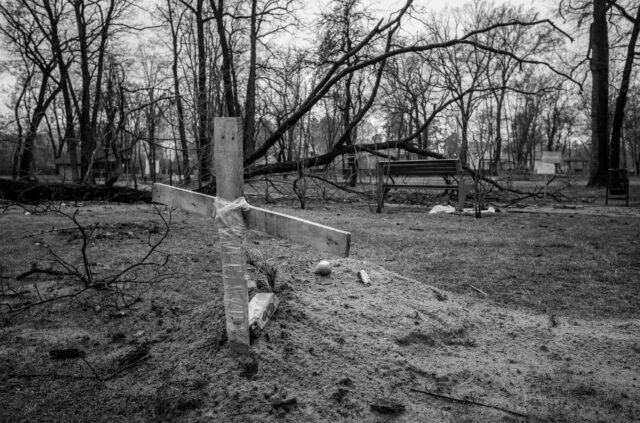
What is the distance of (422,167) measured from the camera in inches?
388

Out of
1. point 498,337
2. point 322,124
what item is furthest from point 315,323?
point 322,124

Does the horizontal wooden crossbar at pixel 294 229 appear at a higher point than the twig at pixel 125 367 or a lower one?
higher

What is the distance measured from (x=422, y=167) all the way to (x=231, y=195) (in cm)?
843

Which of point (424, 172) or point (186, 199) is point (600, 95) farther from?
point (186, 199)

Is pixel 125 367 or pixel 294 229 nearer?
pixel 294 229

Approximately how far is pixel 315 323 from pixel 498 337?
1.20m

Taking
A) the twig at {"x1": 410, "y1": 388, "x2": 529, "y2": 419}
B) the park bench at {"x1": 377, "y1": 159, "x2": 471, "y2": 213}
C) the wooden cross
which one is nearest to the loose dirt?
the twig at {"x1": 410, "y1": 388, "x2": 529, "y2": 419}

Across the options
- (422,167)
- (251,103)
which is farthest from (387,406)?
(251,103)

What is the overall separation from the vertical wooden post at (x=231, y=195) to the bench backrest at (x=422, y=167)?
800 cm

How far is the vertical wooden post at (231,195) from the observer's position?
1.90m

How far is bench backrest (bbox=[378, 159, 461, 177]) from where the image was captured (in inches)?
371

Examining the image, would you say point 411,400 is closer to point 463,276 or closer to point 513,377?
point 513,377

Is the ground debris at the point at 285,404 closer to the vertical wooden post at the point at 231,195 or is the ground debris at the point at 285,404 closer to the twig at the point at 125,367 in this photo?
the vertical wooden post at the point at 231,195

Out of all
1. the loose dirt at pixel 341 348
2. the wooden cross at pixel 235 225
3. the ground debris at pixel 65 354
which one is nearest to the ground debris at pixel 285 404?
the loose dirt at pixel 341 348
